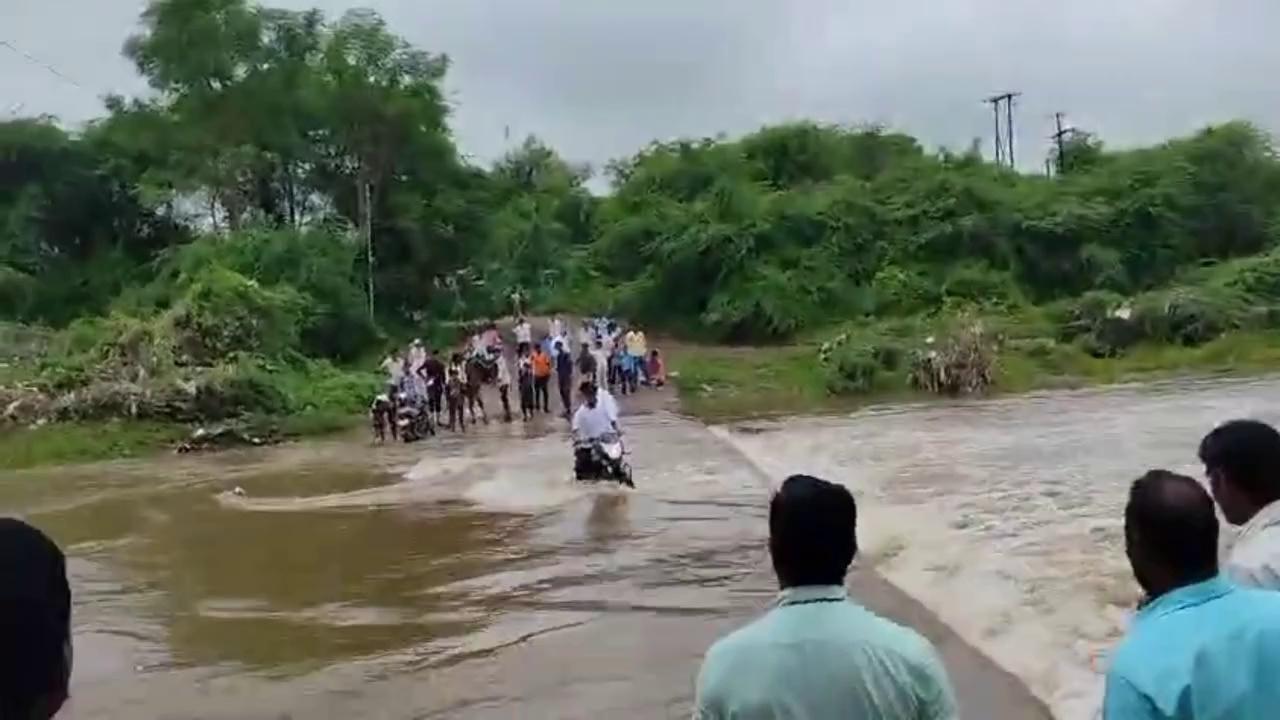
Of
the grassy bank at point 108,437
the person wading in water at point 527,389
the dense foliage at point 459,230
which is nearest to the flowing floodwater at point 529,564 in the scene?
the grassy bank at point 108,437

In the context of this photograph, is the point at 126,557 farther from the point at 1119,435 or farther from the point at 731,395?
the point at 731,395

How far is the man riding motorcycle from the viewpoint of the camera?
16.4 m

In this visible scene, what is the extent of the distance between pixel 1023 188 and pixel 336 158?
81.9 feet

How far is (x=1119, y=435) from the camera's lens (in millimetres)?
21766

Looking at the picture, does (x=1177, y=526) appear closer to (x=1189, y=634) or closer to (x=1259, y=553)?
(x=1189, y=634)

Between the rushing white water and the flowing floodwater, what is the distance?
1.8 inches

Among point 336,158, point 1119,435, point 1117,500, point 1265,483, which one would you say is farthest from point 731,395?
point 1265,483

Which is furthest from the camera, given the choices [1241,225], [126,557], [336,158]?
[1241,225]

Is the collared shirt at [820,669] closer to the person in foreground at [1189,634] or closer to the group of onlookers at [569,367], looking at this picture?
the person in foreground at [1189,634]

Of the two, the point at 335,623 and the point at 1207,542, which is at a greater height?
the point at 1207,542

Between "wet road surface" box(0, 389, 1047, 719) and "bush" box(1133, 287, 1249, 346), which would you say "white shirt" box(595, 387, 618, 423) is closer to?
"wet road surface" box(0, 389, 1047, 719)

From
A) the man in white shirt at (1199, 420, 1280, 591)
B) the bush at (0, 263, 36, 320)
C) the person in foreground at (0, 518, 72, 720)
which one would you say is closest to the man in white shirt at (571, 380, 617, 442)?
the man in white shirt at (1199, 420, 1280, 591)

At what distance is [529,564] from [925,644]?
954 centimetres

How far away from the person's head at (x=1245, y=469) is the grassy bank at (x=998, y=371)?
26.6 m
